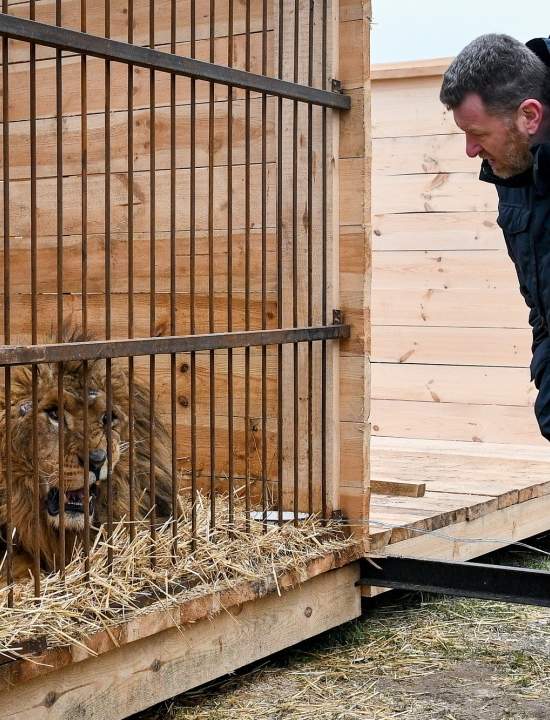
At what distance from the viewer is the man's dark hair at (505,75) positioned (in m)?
2.78

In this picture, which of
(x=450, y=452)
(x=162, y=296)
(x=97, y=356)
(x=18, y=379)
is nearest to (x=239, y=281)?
(x=162, y=296)

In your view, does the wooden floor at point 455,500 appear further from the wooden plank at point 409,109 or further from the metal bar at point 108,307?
the wooden plank at point 409,109

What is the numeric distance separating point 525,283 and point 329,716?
4.39 feet

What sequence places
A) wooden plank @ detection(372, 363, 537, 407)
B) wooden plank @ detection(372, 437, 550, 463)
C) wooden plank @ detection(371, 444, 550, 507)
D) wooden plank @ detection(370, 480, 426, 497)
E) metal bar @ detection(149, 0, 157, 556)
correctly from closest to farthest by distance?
metal bar @ detection(149, 0, 157, 556)
wooden plank @ detection(370, 480, 426, 497)
wooden plank @ detection(371, 444, 550, 507)
wooden plank @ detection(372, 437, 550, 463)
wooden plank @ detection(372, 363, 537, 407)

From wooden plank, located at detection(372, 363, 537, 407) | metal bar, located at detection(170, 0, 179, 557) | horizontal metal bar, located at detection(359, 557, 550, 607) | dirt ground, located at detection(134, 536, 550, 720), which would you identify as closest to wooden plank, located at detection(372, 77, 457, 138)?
wooden plank, located at detection(372, 363, 537, 407)

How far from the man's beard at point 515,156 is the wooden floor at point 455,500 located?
5.35ft

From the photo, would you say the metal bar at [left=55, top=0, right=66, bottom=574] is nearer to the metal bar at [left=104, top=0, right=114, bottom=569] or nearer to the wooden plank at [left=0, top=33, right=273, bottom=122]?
the metal bar at [left=104, top=0, right=114, bottom=569]

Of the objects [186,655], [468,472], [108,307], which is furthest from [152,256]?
[468,472]

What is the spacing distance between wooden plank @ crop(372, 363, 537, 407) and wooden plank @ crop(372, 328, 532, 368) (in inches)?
1.5

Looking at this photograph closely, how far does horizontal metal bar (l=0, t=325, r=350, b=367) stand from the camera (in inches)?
112

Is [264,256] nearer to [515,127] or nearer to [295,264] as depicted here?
[295,264]

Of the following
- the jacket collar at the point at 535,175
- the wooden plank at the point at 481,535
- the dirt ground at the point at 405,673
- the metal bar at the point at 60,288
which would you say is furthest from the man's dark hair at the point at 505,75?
the wooden plank at the point at 481,535

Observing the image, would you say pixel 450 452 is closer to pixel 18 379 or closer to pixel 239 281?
pixel 239 281

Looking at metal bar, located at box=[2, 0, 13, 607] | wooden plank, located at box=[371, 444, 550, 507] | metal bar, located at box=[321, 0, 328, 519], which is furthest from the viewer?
wooden plank, located at box=[371, 444, 550, 507]
